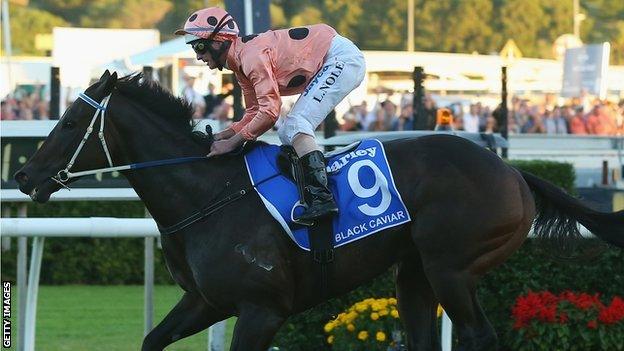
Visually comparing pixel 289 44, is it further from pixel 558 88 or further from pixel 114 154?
pixel 558 88

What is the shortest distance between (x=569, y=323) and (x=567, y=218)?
41.8 inches

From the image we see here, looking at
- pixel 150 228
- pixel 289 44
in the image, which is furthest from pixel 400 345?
pixel 289 44

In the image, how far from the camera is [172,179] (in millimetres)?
5797

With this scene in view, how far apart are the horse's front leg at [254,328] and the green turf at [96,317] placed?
2.71 metres

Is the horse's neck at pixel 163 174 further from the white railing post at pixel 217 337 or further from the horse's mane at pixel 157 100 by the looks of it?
the white railing post at pixel 217 337

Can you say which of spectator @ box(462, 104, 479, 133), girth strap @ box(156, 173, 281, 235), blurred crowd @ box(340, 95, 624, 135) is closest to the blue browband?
girth strap @ box(156, 173, 281, 235)

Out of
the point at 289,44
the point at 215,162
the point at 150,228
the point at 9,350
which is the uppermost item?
the point at 289,44

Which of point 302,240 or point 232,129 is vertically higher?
point 232,129

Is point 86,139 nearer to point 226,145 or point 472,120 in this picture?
point 226,145

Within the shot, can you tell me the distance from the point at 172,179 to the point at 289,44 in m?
0.79

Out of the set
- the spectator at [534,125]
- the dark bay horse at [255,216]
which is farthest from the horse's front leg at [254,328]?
the spectator at [534,125]

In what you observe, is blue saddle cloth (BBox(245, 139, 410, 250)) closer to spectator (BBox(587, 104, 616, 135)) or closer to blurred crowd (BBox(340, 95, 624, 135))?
blurred crowd (BBox(340, 95, 624, 135))

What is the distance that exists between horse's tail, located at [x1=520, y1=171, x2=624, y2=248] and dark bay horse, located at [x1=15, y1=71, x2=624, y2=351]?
0.58ft

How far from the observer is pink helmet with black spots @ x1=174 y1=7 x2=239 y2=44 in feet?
18.7
